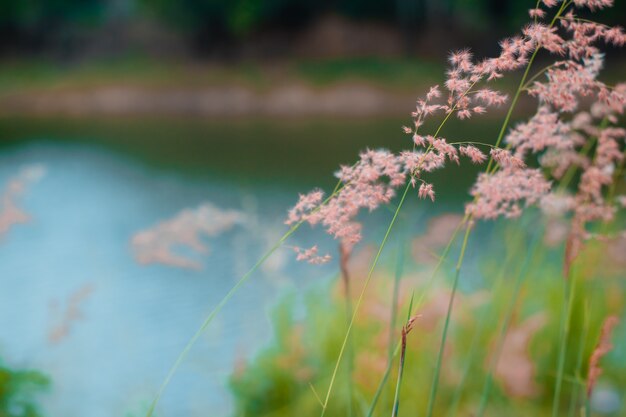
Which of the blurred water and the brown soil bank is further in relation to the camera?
the brown soil bank

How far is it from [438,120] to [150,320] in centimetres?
861

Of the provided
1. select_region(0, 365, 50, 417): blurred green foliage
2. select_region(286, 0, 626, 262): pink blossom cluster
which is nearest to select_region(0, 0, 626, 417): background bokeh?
select_region(0, 365, 50, 417): blurred green foliage

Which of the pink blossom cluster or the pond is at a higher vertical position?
the pond

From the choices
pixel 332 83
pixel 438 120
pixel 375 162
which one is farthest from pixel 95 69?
pixel 375 162

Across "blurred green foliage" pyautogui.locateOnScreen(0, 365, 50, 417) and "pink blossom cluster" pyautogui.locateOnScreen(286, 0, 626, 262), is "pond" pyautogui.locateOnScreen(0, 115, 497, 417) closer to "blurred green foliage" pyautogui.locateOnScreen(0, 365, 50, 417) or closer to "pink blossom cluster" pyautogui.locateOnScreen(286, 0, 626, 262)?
"blurred green foliage" pyautogui.locateOnScreen(0, 365, 50, 417)

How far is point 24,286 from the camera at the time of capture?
7.73 meters

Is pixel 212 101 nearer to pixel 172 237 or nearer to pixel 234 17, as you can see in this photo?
pixel 234 17

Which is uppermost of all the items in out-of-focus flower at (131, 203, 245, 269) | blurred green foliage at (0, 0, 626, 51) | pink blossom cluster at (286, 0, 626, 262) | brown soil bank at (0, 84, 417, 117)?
blurred green foliage at (0, 0, 626, 51)

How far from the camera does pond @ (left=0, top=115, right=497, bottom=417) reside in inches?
164

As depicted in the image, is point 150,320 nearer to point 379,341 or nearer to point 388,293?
point 388,293

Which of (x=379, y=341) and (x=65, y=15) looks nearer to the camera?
(x=379, y=341)

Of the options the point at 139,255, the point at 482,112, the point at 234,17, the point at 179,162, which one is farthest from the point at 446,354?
the point at 234,17

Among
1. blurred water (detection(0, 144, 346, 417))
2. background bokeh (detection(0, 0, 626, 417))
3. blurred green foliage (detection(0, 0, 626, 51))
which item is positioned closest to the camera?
background bokeh (detection(0, 0, 626, 417))

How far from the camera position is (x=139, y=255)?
2951 mm
